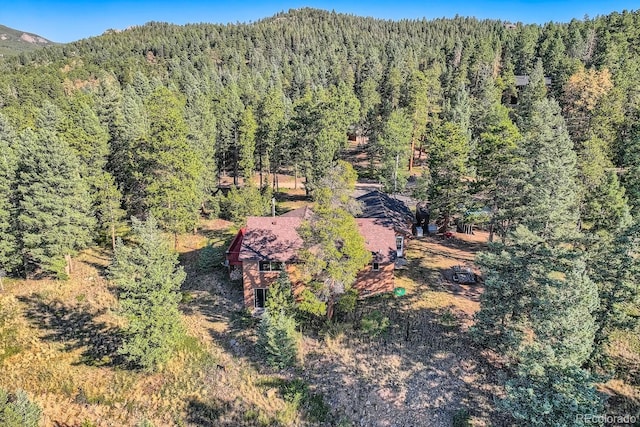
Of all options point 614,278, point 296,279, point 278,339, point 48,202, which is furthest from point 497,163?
point 48,202

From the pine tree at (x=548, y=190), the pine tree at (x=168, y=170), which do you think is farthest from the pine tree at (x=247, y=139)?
the pine tree at (x=548, y=190)

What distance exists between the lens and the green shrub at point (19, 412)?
1994 cm

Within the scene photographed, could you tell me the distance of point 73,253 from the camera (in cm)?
3572

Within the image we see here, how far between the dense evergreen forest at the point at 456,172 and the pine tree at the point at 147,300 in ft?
33.9

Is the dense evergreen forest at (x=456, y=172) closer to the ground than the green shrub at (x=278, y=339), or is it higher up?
higher up

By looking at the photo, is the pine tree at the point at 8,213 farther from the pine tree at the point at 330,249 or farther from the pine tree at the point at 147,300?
the pine tree at the point at 330,249

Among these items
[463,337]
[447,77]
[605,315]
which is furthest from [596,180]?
[447,77]

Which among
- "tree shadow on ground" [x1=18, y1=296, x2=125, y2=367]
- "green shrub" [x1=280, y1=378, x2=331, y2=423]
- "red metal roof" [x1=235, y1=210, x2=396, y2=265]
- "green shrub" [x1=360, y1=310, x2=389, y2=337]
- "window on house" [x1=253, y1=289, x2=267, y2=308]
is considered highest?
Answer: "red metal roof" [x1=235, y1=210, x2=396, y2=265]

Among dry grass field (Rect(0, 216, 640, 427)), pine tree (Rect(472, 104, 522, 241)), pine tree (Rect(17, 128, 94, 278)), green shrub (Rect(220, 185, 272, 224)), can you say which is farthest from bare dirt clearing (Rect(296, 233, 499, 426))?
pine tree (Rect(17, 128, 94, 278))

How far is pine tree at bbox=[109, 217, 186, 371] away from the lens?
25.5 m

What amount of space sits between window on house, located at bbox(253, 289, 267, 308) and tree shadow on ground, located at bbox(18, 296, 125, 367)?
9.91m

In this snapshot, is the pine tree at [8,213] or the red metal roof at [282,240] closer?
the red metal roof at [282,240]

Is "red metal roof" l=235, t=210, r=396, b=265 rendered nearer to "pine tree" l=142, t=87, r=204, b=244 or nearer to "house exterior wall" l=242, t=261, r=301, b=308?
"house exterior wall" l=242, t=261, r=301, b=308

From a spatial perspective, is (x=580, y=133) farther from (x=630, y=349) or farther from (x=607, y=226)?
(x=630, y=349)
